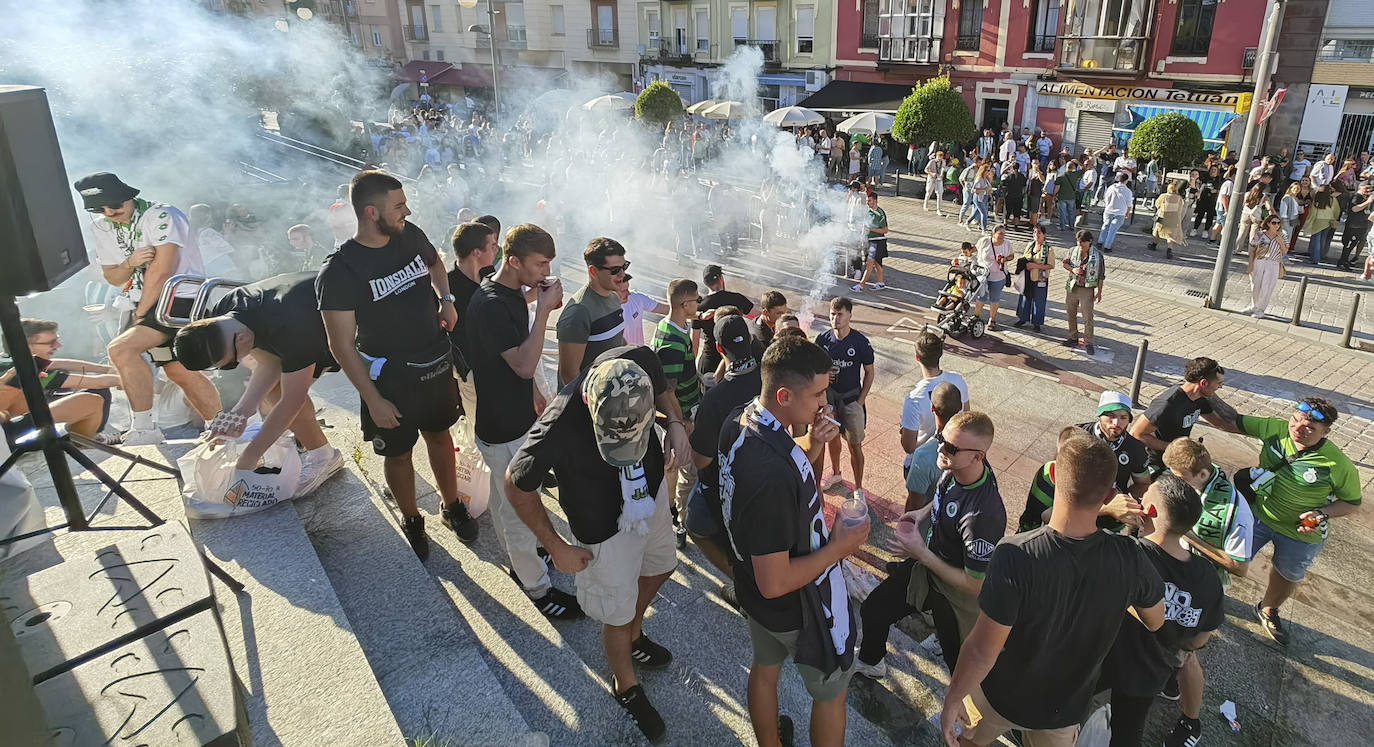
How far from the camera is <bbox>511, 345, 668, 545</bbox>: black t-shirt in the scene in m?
2.67

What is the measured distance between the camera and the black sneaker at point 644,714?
2.96 metres

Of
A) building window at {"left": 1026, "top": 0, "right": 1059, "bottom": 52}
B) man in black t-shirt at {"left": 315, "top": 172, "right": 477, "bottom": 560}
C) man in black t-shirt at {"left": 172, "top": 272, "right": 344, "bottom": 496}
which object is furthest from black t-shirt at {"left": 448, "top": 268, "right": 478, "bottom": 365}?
building window at {"left": 1026, "top": 0, "right": 1059, "bottom": 52}

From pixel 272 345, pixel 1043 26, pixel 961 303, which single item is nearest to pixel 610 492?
pixel 272 345

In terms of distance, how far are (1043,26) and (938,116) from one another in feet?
23.3

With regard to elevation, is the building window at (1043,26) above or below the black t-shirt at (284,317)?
above

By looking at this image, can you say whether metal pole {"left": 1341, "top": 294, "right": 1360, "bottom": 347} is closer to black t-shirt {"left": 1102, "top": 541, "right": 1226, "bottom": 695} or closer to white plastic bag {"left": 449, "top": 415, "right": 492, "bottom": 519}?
black t-shirt {"left": 1102, "top": 541, "right": 1226, "bottom": 695}

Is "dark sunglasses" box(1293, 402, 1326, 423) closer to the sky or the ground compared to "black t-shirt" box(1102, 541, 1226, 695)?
closer to the sky

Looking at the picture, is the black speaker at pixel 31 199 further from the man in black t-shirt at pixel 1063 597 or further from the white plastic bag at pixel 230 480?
the man in black t-shirt at pixel 1063 597

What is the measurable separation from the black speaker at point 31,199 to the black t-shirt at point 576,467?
61.8 inches

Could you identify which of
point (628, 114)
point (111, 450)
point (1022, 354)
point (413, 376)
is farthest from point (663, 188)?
point (628, 114)

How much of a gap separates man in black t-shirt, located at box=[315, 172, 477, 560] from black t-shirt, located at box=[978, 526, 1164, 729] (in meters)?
2.65

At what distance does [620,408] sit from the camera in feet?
8.14

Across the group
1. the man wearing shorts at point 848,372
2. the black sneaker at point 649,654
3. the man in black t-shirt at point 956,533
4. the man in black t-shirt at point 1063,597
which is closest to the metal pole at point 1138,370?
the man wearing shorts at point 848,372

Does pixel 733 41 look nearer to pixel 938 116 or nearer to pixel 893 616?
pixel 938 116
